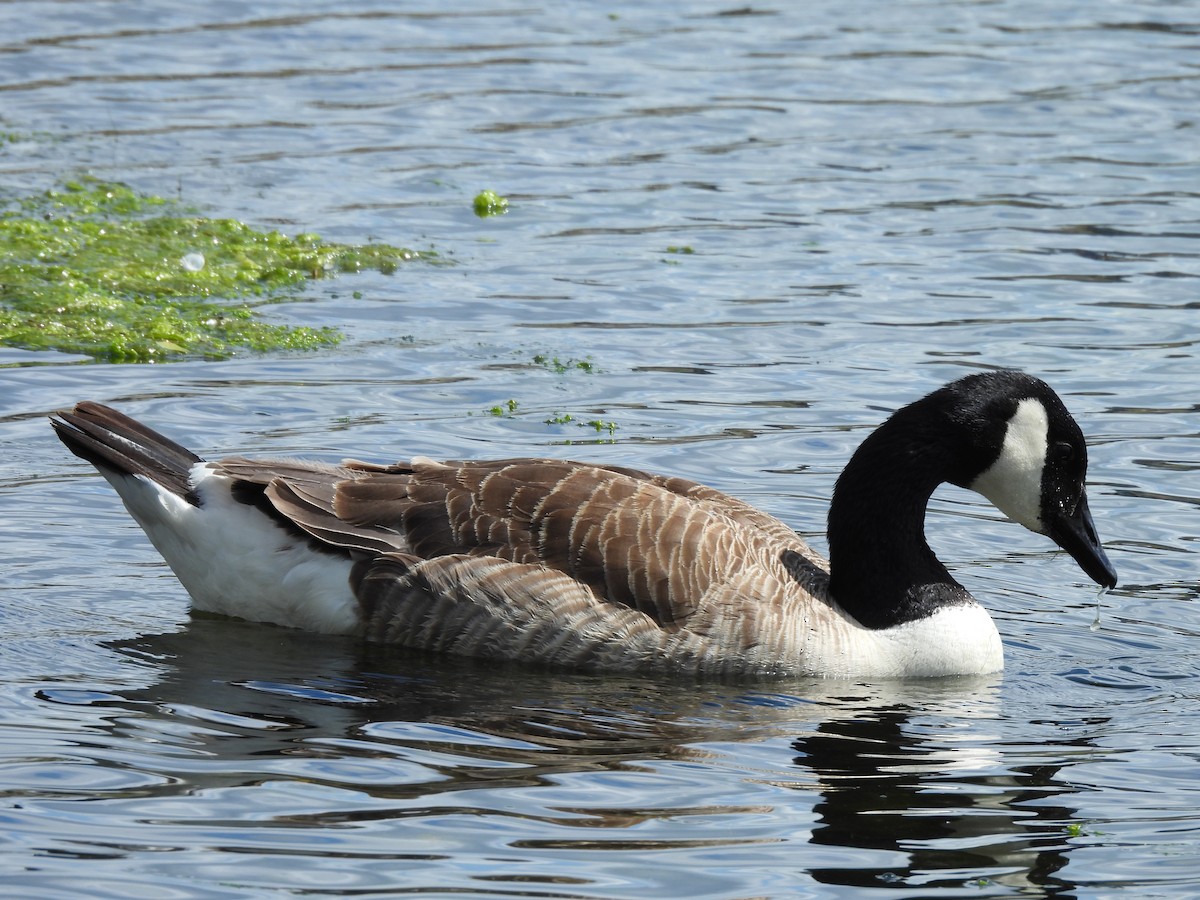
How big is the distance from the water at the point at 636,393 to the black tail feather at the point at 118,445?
0.72m

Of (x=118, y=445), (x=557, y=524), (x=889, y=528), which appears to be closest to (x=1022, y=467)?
(x=889, y=528)

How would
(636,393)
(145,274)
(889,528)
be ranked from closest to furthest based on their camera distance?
(889,528)
(636,393)
(145,274)

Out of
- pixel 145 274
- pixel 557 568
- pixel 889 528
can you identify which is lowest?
pixel 557 568

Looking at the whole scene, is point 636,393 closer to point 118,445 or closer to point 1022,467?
point 1022,467

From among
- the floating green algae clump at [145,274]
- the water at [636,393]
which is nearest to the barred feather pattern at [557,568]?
the water at [636,393]

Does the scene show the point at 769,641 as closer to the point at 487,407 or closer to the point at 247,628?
the point at 247,628

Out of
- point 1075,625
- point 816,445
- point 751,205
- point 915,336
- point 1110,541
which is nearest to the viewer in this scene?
point 1075,625

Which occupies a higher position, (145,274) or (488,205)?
(488,205)

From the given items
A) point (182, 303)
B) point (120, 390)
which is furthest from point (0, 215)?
point (120, 390)

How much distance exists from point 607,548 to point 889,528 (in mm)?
1356

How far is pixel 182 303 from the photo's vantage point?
13641mm

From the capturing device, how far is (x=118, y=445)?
8789mm

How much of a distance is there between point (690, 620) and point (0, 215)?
8623 mm

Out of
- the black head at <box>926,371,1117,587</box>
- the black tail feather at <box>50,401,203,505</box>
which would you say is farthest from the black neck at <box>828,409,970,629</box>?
the black tail feather at <box>50,401,203,505</box>
